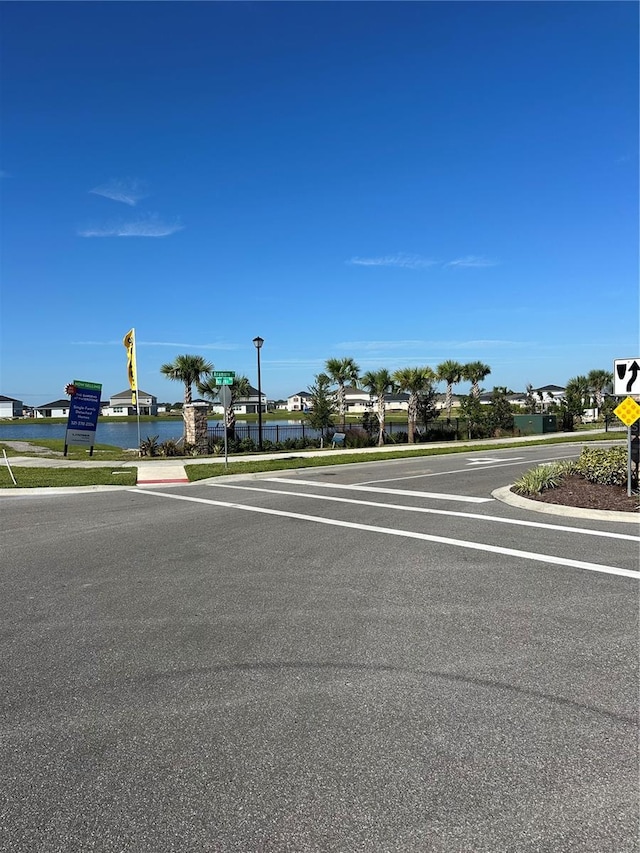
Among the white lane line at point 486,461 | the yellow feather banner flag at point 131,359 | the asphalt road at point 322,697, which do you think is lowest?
the asphalt road at point 322,697

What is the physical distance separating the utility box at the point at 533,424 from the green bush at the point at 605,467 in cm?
2499

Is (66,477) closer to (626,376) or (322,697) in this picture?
(626,376)

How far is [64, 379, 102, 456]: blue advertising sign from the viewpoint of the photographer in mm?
23453

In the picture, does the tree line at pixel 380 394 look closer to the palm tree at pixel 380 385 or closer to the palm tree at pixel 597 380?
the palm tree at pixel 380 385

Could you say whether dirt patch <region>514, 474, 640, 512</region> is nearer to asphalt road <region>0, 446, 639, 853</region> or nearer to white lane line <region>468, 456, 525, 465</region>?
asphalt road <region>0, 446, 639, 853</region>

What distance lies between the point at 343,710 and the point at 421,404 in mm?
30934

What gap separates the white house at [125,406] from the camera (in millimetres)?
107938

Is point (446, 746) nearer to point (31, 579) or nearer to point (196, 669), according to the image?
point (196, 669)

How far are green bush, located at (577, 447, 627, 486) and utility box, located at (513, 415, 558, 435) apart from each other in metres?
25.0

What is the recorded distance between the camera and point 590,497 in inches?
A: 422

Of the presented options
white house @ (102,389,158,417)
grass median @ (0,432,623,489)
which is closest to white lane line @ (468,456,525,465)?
grass median @ (0,432,623,489)

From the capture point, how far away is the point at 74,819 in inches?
105

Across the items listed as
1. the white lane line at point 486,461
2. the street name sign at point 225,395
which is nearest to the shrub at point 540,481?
the white lane line at point 486,461

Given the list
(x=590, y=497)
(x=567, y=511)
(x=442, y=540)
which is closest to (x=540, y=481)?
(x=590, y=497)
